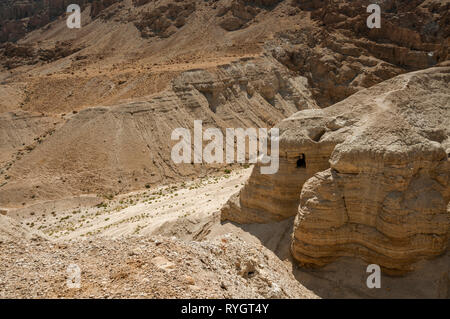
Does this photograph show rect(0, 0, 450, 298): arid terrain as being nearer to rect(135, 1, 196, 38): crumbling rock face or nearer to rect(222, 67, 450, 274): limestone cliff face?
rect(222, 67, 450, 274): limestone cliff face

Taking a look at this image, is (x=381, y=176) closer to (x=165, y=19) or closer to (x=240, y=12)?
(x=240, y=12)

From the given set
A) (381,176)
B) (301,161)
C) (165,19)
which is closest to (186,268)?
(381,176)

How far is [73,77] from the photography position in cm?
3891

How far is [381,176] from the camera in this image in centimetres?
912

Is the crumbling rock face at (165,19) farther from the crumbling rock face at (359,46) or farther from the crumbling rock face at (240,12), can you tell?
the crumbling rock face at (359,46)

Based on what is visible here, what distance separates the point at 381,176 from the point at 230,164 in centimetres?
1836

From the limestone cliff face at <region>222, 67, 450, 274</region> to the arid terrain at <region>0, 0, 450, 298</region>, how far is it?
0.03 metres

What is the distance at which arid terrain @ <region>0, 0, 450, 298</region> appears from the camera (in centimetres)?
824

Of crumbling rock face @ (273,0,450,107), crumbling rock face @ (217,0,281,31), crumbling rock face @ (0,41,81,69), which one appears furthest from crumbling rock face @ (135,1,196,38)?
crumbling rock face @ (273,0,450,107)

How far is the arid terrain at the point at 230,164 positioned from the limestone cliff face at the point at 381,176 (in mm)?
34

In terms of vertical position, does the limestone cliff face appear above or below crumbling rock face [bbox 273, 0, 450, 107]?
below

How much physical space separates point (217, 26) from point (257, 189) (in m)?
39.9

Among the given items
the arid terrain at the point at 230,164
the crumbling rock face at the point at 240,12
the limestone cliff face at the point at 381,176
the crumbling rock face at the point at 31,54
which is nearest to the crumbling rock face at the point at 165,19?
the arid terrain at the point at 230,164
